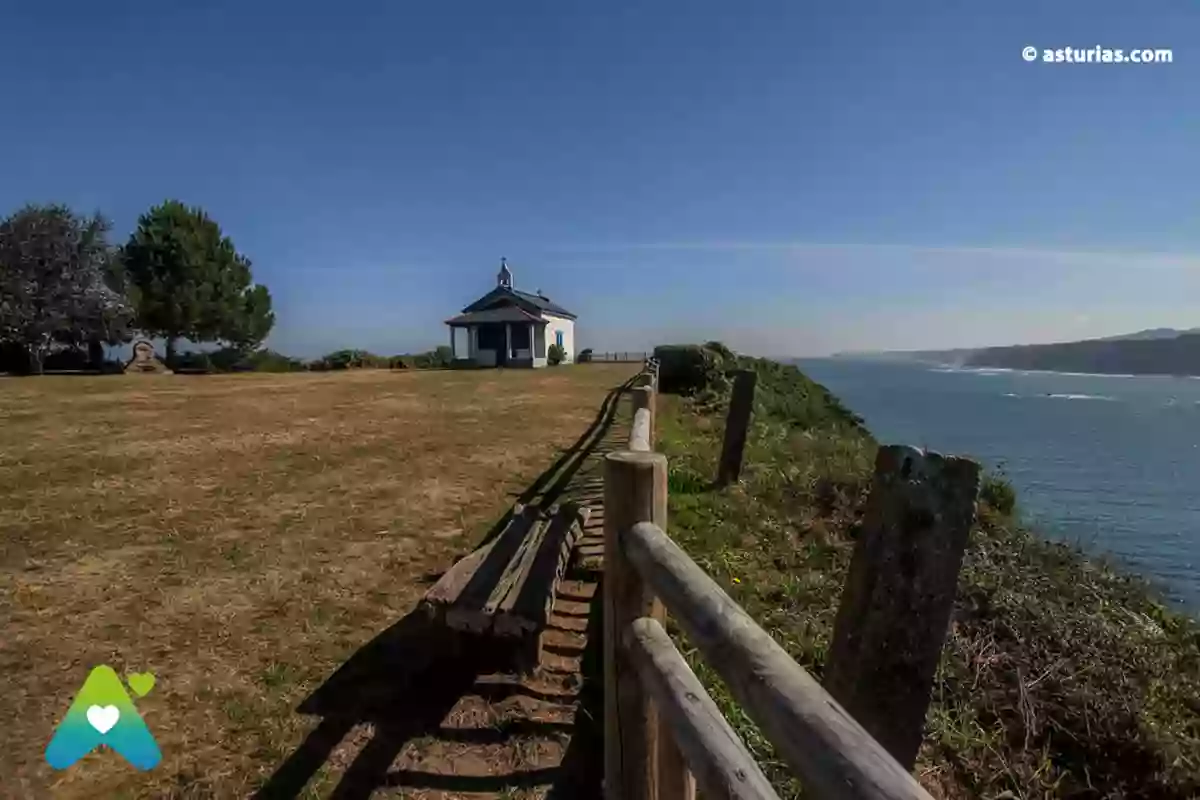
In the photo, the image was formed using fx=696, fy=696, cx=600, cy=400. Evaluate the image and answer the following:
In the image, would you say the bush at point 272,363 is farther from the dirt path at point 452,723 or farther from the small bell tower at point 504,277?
the dirt path at point 452,723

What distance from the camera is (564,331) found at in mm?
46750

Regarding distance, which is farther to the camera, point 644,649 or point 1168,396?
point 1168,396

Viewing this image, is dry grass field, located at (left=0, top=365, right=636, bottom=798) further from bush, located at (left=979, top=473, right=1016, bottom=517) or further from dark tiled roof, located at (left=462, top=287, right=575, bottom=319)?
dark tiled roof, located at (left=462, top=287, right=575, bottom=319)

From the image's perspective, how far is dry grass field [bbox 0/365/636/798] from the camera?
3.48 meters

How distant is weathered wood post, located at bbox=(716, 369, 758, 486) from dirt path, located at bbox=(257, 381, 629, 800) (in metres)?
3.59

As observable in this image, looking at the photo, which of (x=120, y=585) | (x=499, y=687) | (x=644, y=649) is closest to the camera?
(x=644, y=649)

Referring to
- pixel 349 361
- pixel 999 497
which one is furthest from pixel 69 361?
pixel 999 497

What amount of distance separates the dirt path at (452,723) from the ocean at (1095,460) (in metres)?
6.56

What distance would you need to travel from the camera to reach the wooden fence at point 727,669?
3.73 feet

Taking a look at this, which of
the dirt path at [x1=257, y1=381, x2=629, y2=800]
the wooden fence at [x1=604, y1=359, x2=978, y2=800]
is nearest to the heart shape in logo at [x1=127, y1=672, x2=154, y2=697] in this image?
the dirt path at [x1=257, y1=381, x2=629, y2=800]

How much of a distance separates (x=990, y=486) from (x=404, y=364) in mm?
37725

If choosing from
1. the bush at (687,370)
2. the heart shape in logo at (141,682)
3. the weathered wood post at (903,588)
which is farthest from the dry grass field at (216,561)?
the bush at (687,370)

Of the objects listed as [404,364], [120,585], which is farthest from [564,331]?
[120,585]

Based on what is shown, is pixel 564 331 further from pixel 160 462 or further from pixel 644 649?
pixel 644 649
